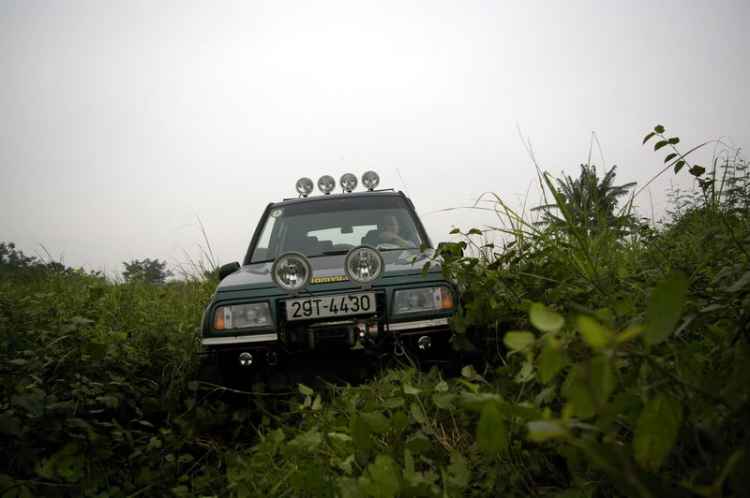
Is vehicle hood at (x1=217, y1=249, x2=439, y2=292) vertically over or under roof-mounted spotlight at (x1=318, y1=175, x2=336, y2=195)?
under

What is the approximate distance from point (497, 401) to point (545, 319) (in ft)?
0.78

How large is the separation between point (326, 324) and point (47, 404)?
4.44 feet

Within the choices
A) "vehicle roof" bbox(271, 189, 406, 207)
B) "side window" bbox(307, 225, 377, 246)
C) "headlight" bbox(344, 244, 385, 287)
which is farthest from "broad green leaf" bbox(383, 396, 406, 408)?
"vehicle roof" bbox(271, 189, 406, 207)

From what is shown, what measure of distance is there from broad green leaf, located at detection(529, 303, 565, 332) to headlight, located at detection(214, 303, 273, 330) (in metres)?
2.29

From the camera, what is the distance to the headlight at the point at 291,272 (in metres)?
2.77

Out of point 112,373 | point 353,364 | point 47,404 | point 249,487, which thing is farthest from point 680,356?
point 112,373


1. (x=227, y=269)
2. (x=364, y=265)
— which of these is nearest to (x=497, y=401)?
(x=364, y=265)

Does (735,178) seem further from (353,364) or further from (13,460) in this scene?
(13,460)

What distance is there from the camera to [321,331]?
2775 mm

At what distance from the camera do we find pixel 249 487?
199 centimetres

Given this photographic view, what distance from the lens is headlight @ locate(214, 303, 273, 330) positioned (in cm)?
285

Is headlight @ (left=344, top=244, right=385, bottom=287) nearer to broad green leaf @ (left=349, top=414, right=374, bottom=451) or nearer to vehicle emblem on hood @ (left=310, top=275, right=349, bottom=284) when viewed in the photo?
vehicle emblem on hood @ (left=310, top=275, right=349, bottom=284)

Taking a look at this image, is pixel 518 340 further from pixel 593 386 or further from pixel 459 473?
pixel 459 473

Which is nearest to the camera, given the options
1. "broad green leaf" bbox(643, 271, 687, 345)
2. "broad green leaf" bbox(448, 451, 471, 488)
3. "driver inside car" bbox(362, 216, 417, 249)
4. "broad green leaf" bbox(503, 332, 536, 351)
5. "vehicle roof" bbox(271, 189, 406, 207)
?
"broad green leaf" bbox(643, 271, 687, 345)
